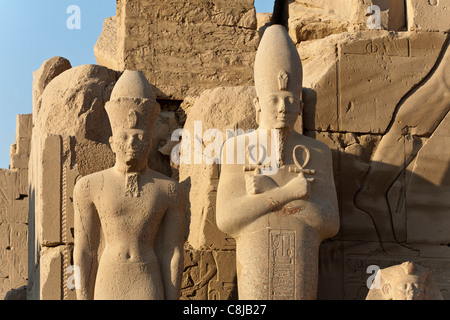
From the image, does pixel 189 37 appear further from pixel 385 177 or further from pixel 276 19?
pixel 385 177

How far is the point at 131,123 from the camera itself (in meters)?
8.83

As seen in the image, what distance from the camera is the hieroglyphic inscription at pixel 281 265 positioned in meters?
8.59

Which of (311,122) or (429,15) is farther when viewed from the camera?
(429,15)

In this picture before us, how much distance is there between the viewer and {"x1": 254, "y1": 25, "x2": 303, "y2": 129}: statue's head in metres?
8.99

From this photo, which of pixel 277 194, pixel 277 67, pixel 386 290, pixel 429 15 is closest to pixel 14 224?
pixel 429 15

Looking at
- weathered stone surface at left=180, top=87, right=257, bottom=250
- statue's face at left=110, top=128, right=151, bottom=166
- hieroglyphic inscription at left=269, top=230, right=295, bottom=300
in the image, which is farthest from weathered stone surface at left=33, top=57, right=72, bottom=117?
hieroglyphic inscription at left=269, top=230, right=295, bottom=300

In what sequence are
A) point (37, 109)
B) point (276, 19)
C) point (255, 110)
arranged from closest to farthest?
point (255, 110), point (37, 109), point (276, 19)

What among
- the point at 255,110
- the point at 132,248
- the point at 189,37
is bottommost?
the point at 132,248

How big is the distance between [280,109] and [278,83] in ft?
0.67

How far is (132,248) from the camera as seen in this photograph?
8.78 metres

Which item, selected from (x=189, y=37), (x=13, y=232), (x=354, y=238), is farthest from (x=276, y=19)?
(x=13, y=232)

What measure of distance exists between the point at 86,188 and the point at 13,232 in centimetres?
783

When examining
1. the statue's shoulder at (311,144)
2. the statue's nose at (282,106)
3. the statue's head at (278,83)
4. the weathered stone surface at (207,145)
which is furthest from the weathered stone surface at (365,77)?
the statue's nose at (282,106)

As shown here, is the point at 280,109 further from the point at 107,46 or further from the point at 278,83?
the point at 107,46
